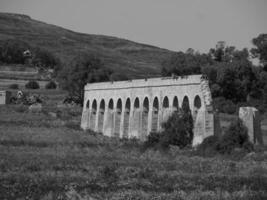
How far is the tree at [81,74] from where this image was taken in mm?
79000

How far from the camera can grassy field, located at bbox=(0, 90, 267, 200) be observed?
21.8 m

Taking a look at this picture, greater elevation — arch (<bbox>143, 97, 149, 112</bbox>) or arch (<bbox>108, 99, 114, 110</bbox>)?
arch (<bbox>108, 99, 114, 110</bbox>)

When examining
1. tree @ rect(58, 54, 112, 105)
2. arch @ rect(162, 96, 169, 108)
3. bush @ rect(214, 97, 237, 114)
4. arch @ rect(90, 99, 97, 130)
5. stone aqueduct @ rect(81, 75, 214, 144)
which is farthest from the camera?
tree @ rect(58, 54, 112, 105)

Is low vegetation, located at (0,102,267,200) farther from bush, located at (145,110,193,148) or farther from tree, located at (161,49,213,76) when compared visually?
tree, located at (161,49,213,76)

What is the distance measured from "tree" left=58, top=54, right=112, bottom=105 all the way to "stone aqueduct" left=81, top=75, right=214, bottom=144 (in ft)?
37.7

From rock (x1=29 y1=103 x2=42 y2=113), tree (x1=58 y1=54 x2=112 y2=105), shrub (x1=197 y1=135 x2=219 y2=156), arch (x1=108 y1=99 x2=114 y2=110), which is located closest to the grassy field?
shrub (x1=197 y1=135 x2=219 y2=156)

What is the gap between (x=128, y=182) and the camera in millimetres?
24391

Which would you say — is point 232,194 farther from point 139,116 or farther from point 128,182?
point 139,116

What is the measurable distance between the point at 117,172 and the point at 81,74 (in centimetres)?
5251

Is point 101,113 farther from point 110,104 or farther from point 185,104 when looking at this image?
point 185,104

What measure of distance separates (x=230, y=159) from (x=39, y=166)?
9.98 meters

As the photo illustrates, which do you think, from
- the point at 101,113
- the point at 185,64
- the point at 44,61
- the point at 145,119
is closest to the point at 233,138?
the point at 145,119

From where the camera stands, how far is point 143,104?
50688 millimetres

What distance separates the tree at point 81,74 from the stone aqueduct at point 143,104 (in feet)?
37.7
